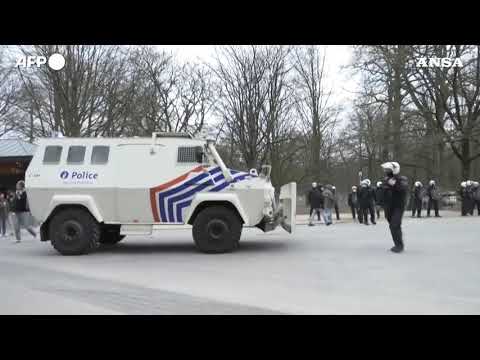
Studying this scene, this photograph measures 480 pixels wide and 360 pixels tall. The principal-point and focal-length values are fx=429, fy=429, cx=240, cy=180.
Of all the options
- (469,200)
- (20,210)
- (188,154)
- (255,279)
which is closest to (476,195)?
(469,200)

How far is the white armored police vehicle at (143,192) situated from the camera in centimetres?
1014

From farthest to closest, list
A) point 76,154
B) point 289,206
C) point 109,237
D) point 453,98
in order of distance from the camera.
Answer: point 453,98
point 109,237
point 289,206
point 76,154

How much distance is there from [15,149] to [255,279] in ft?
70.1

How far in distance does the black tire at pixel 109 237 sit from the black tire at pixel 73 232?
1.54 meters

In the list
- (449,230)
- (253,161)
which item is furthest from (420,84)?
(449,230)

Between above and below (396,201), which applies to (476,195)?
above

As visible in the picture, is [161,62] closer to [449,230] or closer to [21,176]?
[21,176]

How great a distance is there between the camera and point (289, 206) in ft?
35.2

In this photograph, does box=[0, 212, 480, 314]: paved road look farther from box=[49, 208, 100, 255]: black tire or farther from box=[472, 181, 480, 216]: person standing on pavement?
box=[472, 181, 480, 216]: person standing on pavement

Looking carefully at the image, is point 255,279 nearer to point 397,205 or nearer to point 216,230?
point 216,230

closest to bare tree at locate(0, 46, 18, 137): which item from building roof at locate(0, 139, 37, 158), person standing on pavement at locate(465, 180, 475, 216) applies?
building roof at locate(0, 139, 37, 158)

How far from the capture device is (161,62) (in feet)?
102

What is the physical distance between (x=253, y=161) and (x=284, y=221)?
1285 cm

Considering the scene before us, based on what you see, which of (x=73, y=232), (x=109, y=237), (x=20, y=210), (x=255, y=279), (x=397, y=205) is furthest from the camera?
(x=20, y=210)
